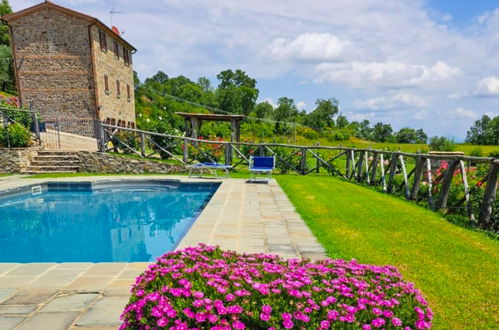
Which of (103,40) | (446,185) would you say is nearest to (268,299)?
(446,185)

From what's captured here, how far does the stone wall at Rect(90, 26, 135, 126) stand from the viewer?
730 inches

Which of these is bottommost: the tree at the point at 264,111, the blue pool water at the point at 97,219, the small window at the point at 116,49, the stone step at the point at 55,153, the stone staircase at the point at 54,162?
the blue pool water at the point at 97,219

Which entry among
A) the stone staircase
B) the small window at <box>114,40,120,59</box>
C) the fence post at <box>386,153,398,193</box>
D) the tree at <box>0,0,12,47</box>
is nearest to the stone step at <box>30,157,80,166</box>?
the stone staircase

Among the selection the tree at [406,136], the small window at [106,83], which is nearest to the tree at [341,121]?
the tree at [406,136]

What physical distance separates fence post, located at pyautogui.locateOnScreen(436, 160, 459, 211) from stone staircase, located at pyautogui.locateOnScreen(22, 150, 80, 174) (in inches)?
485

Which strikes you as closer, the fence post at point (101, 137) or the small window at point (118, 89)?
the fence post at point (101, 137)

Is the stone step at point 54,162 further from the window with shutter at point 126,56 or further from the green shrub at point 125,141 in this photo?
the window with shutter at point 126,56

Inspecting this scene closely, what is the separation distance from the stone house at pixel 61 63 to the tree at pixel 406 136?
45.6 meters

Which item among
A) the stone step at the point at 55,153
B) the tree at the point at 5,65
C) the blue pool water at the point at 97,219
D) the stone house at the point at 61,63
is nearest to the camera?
the blue pool water at the point at 97,219

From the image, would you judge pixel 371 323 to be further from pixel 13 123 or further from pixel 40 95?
pixel 40 95

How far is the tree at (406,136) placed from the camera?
163ft

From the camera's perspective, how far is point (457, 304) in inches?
110

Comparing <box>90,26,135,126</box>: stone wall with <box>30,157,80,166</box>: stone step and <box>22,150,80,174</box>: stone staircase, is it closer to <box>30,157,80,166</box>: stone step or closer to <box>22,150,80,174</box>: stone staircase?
<box>22,150,80,174</box>: stone staircase

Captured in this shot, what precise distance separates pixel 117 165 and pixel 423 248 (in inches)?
438
